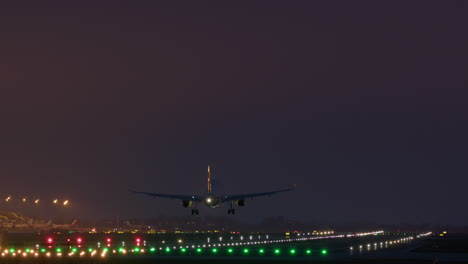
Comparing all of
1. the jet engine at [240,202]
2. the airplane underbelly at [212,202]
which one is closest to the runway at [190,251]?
the airplane underbelly at [212,202]

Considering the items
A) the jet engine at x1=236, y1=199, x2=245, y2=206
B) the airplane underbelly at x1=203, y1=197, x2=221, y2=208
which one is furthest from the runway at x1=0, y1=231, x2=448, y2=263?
the jet engine at x1=236, y1=199, x2=245, y2=206

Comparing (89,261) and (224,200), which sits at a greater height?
(224,200)

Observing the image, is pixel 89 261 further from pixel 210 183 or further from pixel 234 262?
pixel 210 183

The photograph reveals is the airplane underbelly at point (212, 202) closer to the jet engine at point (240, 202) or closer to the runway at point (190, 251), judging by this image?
the runway at point (190, 251)

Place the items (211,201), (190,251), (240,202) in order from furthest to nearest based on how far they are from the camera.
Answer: (240,202)
(211,201)
(190,251)

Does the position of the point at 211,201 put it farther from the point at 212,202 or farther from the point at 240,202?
the point at 240,202

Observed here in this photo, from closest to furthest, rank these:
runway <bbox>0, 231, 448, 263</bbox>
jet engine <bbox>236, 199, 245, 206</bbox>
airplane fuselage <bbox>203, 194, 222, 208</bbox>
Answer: runway <bbox>0, 231, 448, 263</bbox> < airplane fuselage <bbox>203, 194, 222, 208</bbox> < jet engine <bbox>236, 199, 245, 206</bbox>

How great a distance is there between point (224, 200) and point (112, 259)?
55596mm

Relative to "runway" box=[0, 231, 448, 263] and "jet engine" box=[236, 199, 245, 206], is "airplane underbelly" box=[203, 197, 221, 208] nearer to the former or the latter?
"runway" box=[0, 231, 448, 263]

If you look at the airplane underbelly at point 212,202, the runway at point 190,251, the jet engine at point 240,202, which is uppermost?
the jet engine at point 240,202

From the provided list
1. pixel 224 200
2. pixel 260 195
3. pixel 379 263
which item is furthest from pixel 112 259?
pixel 260 195

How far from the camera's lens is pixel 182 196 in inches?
Answer: 5305

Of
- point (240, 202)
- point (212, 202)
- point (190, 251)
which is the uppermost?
point (240, 202)

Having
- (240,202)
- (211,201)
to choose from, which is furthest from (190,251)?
(240,202)
